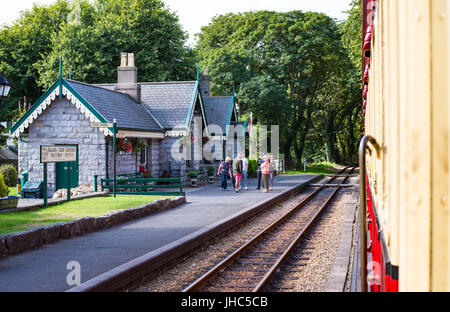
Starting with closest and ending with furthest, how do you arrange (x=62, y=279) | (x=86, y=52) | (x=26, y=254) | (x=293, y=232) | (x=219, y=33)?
(x=62, y=279)
(x=26, y=254)
(x=293, y=232)
(x=86, y=52)
(x=219, y=33)

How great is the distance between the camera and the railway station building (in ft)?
70.5

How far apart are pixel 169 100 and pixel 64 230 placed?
18248 mm

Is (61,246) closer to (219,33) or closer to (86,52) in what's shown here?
(86,52)

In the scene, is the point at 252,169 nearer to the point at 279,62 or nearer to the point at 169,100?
the point at 169,100

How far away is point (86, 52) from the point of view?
132ft

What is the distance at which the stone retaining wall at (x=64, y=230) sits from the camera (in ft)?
29.8

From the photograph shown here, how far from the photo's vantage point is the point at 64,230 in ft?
35.7

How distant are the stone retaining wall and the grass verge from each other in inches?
14.5

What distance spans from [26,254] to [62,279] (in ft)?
7.35

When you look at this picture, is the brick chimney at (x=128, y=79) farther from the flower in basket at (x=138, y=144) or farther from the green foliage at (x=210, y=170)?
the green foliage at (x=210, y=170)

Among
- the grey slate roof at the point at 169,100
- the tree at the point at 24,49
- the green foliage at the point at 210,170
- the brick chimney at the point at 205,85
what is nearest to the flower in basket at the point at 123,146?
the grey slate roof at the point at 169,100
